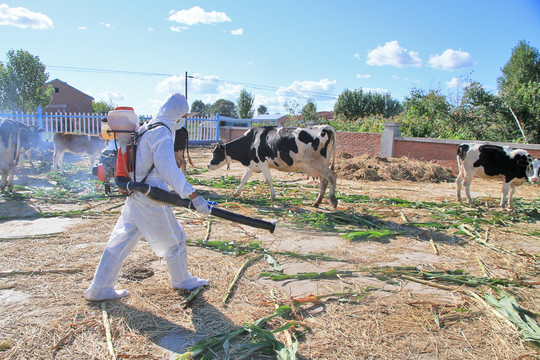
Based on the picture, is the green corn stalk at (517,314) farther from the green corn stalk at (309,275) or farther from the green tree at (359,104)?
the green tree at (359,104)

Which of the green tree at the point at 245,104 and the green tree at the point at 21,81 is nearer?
the green tree at the point at 21,81

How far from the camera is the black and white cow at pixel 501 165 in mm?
8375

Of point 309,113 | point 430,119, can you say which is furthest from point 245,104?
point 430,119

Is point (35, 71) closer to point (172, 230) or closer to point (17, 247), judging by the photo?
point (17, 247)

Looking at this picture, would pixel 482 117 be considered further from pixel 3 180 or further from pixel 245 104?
pixel 245 104

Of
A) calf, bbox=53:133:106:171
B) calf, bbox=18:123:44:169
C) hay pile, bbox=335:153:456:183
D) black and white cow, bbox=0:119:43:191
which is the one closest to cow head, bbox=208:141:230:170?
black and white cow, bbox=0:119:43:191

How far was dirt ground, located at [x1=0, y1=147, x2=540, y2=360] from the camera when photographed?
9.57ft

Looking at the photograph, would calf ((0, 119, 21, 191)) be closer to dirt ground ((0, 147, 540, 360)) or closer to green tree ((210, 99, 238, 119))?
dirt ground ((0, 147, 540, 360))

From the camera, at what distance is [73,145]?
467 inches

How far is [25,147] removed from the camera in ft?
37.9

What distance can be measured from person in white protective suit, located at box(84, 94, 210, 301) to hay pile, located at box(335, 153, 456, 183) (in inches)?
386

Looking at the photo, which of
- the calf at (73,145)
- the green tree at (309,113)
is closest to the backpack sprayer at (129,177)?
the calf at (73,145)

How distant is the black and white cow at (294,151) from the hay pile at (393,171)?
15.0ft

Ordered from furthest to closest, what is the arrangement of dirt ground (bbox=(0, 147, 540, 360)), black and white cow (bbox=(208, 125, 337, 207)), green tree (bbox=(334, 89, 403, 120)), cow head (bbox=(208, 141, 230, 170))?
green tree (bbox=(334, 89, 403, 120)) → cow head (bbox=(208, 141, 230, 170)) → black and white cow (bbox=(208, 125, 337, 207)) → dirt ground (bbox=(0, 147, 540, 360))
